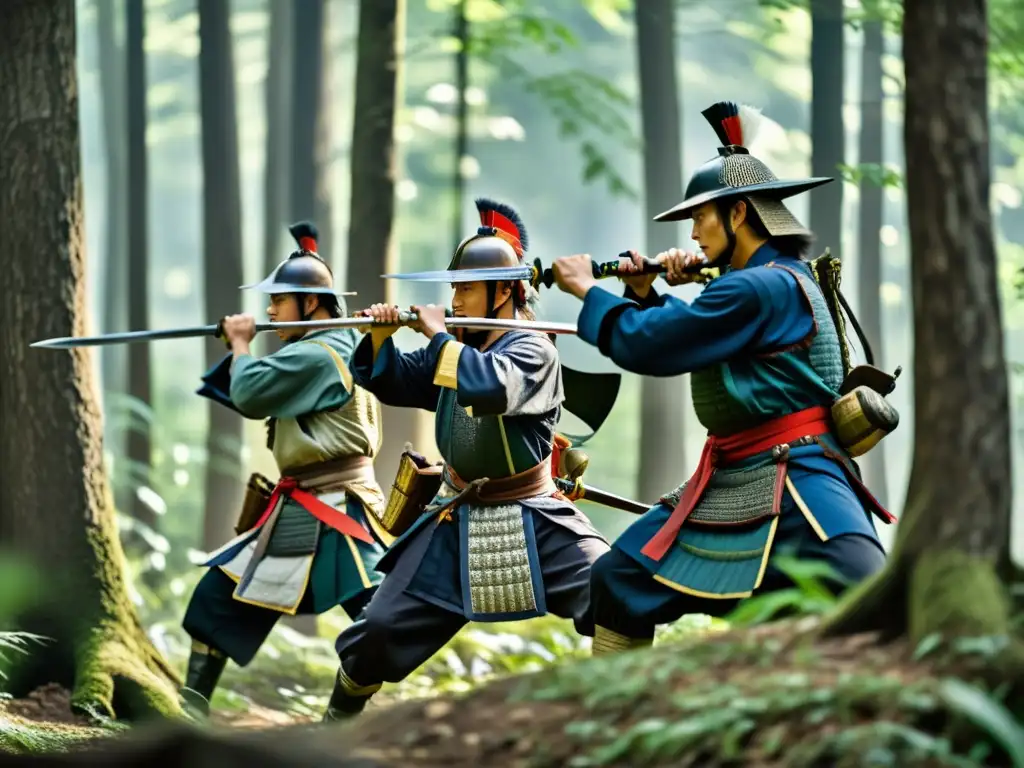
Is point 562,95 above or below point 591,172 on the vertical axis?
above

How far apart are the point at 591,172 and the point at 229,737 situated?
9931mm

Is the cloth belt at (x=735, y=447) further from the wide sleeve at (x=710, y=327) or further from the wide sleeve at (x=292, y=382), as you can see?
the wide sleeve at (x=292, y=382)

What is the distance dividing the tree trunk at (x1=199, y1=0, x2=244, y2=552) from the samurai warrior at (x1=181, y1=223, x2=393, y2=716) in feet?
18.9

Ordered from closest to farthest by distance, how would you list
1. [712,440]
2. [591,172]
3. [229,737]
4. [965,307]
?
[229,737] → [965,307] → [712,440] → [591,172]

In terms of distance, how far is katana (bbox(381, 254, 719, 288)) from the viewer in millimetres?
5188

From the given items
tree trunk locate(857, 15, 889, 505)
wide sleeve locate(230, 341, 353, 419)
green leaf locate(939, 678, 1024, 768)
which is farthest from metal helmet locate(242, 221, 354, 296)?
tree trunk locate(857, 15, 889, 505)

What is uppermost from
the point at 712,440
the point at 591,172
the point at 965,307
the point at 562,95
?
the point at 562,95

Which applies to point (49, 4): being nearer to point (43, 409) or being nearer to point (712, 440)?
point (43, 409)

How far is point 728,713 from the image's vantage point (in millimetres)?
3195

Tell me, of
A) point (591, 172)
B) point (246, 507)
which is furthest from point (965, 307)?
point (591, 172)

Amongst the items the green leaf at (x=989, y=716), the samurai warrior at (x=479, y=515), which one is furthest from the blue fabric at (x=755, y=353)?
the green leaf at (x=989, y=716)

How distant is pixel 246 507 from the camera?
7.16 metres

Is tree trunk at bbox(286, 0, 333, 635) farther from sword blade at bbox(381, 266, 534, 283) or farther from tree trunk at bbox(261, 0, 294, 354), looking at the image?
sword blade at bbox(381, 266, 534, 283)

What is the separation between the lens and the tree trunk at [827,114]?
37.2 ft
